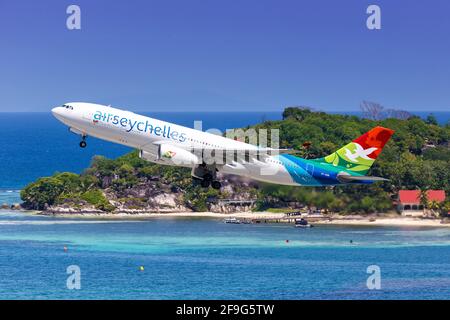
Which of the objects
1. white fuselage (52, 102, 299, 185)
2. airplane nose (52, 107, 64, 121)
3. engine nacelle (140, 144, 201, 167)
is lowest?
engine nacelle (140, 144, 201, 167)

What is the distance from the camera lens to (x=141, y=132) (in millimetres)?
139875

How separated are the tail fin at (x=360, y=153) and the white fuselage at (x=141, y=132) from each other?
1178cm

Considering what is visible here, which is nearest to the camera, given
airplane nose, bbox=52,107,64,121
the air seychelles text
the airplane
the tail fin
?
the air seychelles text

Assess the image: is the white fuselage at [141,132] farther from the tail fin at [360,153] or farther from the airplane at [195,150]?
the tail fin at [360,153]

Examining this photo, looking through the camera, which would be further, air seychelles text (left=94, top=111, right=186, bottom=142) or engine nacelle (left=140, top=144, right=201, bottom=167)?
air seychelles text (left=94, top=111, right=186, bottom=142)

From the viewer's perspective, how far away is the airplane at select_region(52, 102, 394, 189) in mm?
140000

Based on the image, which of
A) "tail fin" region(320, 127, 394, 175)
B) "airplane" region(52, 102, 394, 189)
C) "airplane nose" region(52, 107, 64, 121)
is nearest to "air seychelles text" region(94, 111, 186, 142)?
"airplane" region(52, 102, 394, 189)

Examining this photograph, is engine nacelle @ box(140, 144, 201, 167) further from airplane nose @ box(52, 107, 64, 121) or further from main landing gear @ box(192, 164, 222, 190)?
airplane nose @ box(52, 107, 64, 121)

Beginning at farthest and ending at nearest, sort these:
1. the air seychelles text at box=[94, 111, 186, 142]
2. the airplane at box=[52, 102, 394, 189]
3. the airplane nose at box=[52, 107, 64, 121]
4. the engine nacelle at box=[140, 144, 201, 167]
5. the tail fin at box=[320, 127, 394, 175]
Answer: the tail fin at box=[320, 127, 394, 175] < the airplane nose at box=[52, 107, 64, 121] < the airplane at box=[52, 102, 394, 189] < the air seychelles text at box=[94, 111, 186, 142] < the engine nacelle at box=[140, 144, 201, 167]

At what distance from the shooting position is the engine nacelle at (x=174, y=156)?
139 metres
